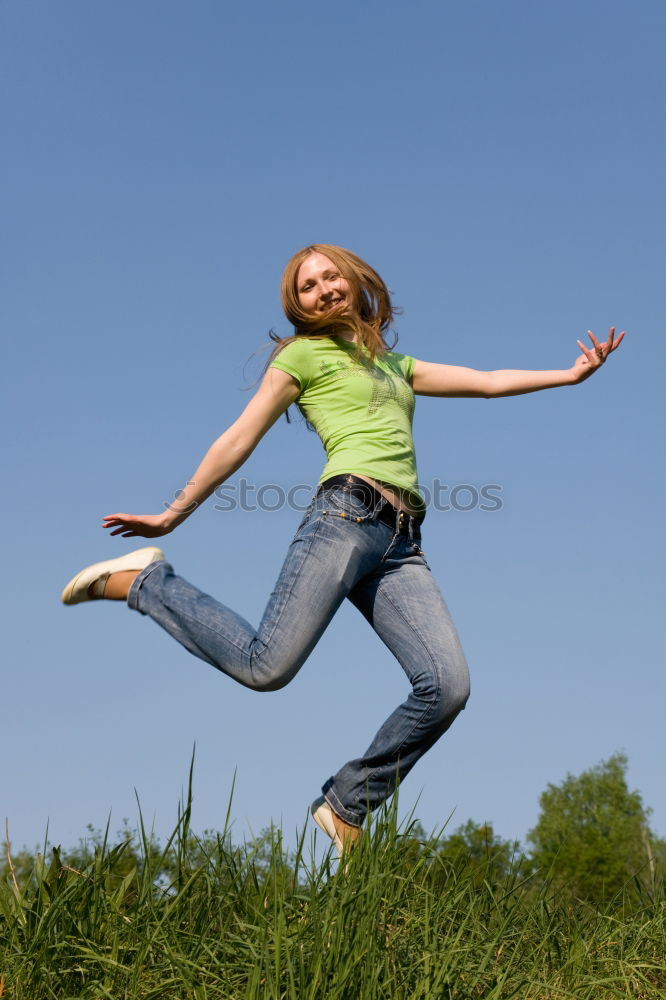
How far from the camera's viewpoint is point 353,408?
178 inches

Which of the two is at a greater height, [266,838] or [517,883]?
[517,883]

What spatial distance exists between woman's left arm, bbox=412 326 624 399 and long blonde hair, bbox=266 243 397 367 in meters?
0.27

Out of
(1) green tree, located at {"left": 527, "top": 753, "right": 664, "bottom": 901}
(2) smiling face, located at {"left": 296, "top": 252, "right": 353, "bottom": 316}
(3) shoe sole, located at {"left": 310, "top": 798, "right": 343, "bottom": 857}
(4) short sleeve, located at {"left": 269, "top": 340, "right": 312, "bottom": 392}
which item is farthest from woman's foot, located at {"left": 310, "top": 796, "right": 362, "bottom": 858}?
(1) green tree, located at {"left": 527, "top": 753, "right": 664, "bottom": 901}

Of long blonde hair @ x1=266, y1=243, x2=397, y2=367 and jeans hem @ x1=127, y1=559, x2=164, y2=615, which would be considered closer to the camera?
jeans hem @ x1=127, y1=559, x2=164, y2=615

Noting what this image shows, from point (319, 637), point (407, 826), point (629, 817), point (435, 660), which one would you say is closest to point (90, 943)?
point (407, 826)

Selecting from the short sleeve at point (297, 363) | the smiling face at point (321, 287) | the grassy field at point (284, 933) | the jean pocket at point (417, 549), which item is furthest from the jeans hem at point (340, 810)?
the smiling face at point (321, 287)

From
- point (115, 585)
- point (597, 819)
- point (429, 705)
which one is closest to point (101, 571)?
point (115, 585)

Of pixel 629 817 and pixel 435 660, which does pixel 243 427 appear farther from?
pixel 629 817

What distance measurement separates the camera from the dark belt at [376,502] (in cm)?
425

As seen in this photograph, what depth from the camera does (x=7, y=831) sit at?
11.5ft

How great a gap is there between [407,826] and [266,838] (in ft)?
1.82

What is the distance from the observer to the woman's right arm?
4402 mm

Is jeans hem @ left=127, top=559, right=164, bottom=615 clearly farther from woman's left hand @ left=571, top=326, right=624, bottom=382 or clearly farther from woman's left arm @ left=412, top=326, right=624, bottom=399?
woman's left hand @ left=571, top=326, right=624, bottom=382

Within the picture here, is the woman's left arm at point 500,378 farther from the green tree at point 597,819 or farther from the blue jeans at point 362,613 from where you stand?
the green tree at point 597,819
